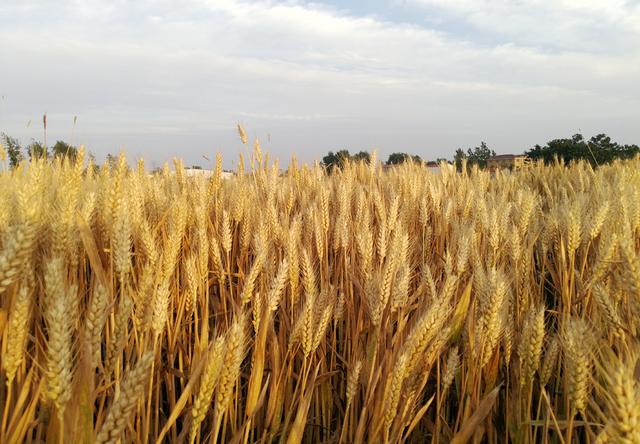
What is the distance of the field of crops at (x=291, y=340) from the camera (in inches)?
34.0

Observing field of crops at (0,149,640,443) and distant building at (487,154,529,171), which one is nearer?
field of crops at (0,149,640,443)

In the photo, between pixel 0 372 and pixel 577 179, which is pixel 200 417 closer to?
pixel 0 372

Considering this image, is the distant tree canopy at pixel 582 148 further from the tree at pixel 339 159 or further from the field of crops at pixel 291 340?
the field of crops at pixel 291 340

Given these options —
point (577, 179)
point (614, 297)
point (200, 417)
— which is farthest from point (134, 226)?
point (577, 179)

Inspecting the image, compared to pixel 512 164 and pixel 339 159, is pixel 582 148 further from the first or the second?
pixel 339 159

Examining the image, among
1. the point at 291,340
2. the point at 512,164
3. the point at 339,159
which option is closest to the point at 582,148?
the point at 512,164

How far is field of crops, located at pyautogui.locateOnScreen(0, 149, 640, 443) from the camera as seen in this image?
865 mm

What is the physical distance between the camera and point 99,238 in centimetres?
178

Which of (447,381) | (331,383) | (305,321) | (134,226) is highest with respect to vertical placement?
(134,226)

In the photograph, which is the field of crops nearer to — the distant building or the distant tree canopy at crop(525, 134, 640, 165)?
the distant building

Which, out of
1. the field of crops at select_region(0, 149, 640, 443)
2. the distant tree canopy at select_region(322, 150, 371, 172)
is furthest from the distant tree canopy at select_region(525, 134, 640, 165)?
the field of crops at select_region(0, 149, 640, 443)

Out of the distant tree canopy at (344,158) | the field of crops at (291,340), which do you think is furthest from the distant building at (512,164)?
the field of crops at (291,340)

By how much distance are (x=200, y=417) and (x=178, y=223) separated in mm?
909

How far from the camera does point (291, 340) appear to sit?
1236 mm
